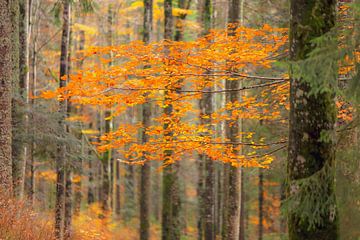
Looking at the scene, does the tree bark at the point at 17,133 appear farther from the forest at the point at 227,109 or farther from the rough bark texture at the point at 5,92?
the rough bark texture at the point at 5,92

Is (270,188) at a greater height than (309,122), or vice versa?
(309,122)

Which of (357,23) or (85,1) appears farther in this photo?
(85,1)

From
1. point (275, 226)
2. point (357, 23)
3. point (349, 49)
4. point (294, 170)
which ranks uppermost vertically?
point (357, 23)

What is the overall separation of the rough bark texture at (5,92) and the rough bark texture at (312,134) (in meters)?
6.25

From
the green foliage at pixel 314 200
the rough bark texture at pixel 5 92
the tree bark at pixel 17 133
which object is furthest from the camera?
the tree bark at pixel 17 133

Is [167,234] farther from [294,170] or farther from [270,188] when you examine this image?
[270,188]

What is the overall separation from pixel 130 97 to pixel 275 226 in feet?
98.0

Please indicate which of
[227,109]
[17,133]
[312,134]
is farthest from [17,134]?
[312,134]

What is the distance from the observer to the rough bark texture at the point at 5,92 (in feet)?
28.0

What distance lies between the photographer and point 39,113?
11.9m

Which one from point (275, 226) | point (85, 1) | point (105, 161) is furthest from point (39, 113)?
point (275, 226)

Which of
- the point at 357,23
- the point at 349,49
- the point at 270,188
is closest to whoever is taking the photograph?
the point at 349,49

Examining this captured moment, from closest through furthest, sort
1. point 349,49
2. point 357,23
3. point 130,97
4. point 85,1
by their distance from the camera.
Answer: point 349,49
point 357,23
point 130,97
point 85,1

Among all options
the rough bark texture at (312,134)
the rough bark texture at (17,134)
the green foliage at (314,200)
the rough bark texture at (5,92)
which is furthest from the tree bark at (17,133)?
the green foliage at (314,200)
